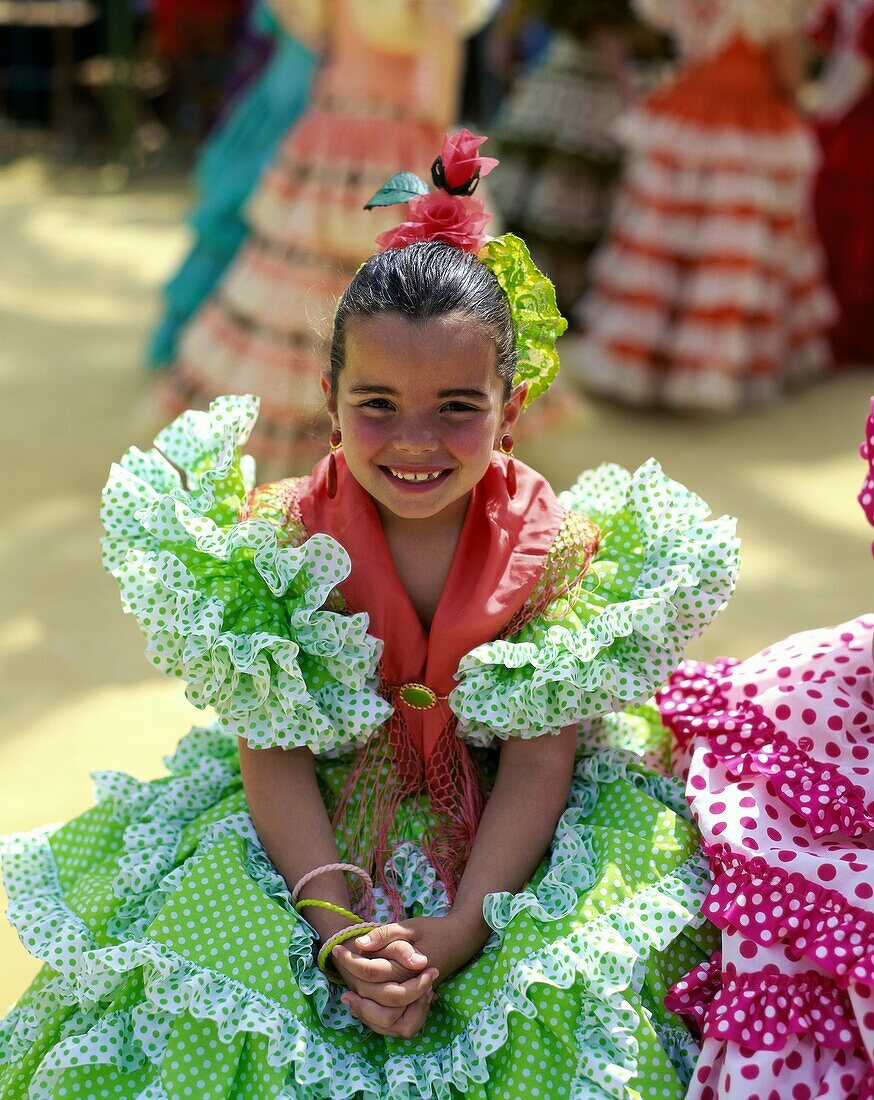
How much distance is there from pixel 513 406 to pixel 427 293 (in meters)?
0.21

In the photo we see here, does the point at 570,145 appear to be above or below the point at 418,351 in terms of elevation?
above

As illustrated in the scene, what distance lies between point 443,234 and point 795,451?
271 centimetres

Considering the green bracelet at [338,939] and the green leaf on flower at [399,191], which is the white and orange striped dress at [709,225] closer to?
the green leaf on flower at [399,191]

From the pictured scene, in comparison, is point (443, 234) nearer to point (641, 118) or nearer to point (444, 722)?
point (444, 722)

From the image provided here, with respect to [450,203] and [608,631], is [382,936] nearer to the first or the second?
[608,631]

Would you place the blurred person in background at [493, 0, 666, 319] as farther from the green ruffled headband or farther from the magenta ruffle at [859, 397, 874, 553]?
the magenta ruffle at [859, 397, 874, 553]

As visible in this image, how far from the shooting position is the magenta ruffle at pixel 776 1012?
1430 mm

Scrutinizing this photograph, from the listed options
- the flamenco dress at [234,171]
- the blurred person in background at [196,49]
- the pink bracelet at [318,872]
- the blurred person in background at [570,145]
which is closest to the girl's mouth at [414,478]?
the pink bracelet at [318,872]

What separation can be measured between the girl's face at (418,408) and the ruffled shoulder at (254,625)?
11cm

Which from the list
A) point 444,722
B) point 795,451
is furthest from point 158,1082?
point 795,451

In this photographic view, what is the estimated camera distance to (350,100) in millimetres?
3604

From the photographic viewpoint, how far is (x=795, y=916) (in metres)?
1.47

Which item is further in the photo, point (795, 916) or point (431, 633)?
point (431, 633)

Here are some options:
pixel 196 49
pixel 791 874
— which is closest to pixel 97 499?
pixel 791 874
